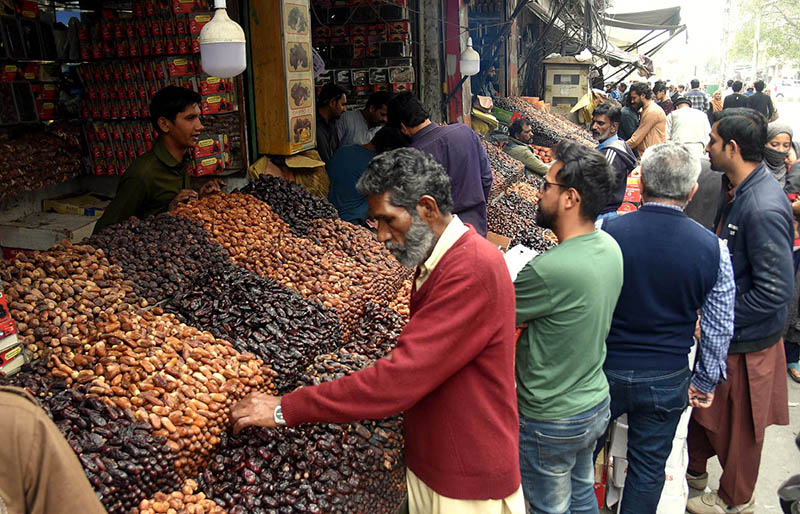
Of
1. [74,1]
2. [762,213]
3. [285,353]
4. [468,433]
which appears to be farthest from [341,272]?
[74,1]

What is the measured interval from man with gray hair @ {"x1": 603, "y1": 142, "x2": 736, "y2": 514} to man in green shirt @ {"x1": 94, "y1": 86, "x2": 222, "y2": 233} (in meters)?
2.39

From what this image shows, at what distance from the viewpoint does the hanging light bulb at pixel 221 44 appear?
321cm

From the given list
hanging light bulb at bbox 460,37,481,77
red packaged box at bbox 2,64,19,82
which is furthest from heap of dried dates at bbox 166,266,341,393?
hanging light bulb at bbox 460,37,481,77


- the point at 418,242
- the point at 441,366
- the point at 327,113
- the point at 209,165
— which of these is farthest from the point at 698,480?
the point at 327,113

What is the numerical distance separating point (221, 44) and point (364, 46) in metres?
4.36

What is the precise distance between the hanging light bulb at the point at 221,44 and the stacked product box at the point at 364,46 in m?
4.12

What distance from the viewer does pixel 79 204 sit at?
19.0 feet

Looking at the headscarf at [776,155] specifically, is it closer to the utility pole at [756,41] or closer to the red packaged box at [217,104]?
the red packaged box at [217,104]

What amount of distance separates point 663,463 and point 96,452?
2340 millimetres

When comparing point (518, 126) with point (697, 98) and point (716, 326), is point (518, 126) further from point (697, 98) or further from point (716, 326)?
point (697, 98)

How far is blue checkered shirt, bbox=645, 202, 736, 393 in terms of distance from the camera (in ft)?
8.51

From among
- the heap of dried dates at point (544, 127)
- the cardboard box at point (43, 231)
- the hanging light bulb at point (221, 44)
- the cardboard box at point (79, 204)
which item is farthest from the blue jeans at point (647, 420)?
the heap of dried dates at point (544, 127)

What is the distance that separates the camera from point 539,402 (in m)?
2.27

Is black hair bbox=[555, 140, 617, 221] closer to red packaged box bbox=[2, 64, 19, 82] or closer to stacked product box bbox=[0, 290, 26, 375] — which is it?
stacked product box bbox=[0, 290, 26, 375]
